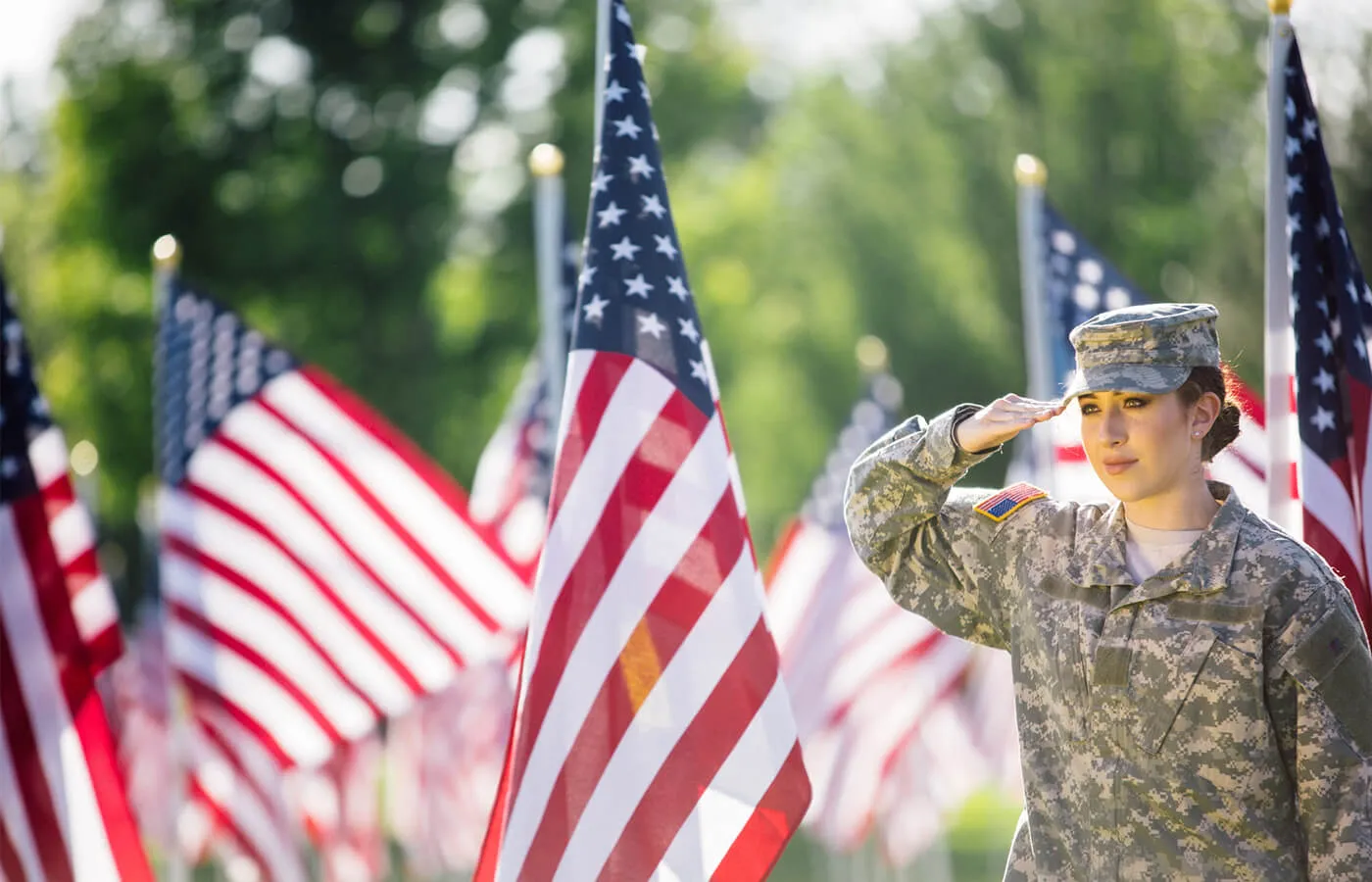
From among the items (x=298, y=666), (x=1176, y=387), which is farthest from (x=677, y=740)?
(x=298, y=666)

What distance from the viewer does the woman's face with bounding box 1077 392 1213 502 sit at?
3189 mm

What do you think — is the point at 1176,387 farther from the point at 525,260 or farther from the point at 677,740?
the point at 525,260

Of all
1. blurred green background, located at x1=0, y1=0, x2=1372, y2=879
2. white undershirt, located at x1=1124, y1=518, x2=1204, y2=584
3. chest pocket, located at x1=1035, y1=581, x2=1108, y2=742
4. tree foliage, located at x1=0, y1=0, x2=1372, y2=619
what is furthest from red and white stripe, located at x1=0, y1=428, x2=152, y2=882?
tree foliage, located at x1=0, y1=0, x2=1372, y2=619

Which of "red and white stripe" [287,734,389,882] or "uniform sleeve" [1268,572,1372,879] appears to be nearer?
"uniform sleeve" [1268,572,1372,879]

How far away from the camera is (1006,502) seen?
11.5 feet

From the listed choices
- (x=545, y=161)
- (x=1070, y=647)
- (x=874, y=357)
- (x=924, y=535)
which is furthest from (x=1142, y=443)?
(x=874, y=357)

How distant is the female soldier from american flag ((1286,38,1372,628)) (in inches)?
55.0

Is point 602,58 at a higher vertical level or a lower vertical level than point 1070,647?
higher

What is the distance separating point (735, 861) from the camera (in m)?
4.25

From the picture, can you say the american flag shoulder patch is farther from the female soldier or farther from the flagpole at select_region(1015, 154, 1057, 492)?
the flagpole at select_region(1015, 154, 1057, 492)

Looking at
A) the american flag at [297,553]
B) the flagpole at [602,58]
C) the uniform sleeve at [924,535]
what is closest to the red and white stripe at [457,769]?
the american flag at [297,553]

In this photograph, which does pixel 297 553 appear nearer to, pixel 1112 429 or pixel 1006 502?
pixel 1006 502

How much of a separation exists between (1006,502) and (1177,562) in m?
0.42

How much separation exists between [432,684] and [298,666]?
2.16ft
